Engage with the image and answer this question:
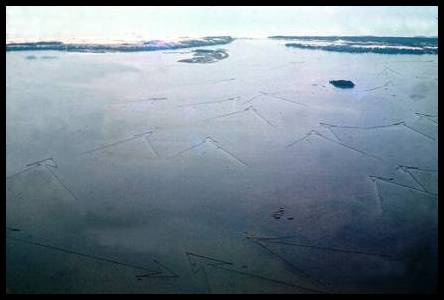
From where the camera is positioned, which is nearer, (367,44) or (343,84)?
(343,84)

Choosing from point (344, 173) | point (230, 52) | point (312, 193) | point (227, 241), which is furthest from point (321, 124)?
point (230, 52)

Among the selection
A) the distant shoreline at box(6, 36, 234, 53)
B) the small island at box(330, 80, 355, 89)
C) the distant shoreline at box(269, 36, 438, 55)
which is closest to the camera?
the small island at box(330, 80, 355, 89)

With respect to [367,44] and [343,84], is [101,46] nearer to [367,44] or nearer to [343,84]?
[343,84]

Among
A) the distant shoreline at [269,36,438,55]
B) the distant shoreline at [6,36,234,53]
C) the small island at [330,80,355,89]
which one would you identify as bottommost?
the small island at [330,80,355,89]

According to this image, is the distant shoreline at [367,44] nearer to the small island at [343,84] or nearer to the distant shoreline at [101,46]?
the small island at [343,84]

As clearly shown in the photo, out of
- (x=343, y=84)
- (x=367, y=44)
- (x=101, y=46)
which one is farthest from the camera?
(x=367, y=44)

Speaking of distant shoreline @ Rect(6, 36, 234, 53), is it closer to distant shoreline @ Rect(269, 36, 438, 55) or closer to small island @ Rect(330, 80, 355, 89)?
distant shoreline @ Rect(269, 36, 438, 55)

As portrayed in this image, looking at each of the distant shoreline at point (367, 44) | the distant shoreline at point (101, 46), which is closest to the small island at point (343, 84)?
the distant shoreline at point (367, 44)

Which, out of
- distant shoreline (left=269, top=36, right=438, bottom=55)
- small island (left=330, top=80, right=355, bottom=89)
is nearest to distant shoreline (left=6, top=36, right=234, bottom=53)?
distant shoreline (left=269, top=36, right=438, bottom=55)

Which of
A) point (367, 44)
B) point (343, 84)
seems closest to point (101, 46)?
point (343, 84)

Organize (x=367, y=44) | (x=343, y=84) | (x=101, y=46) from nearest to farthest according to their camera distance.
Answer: (x=343, y=84) → (x=101, y=46) → (x=367, y=44)
